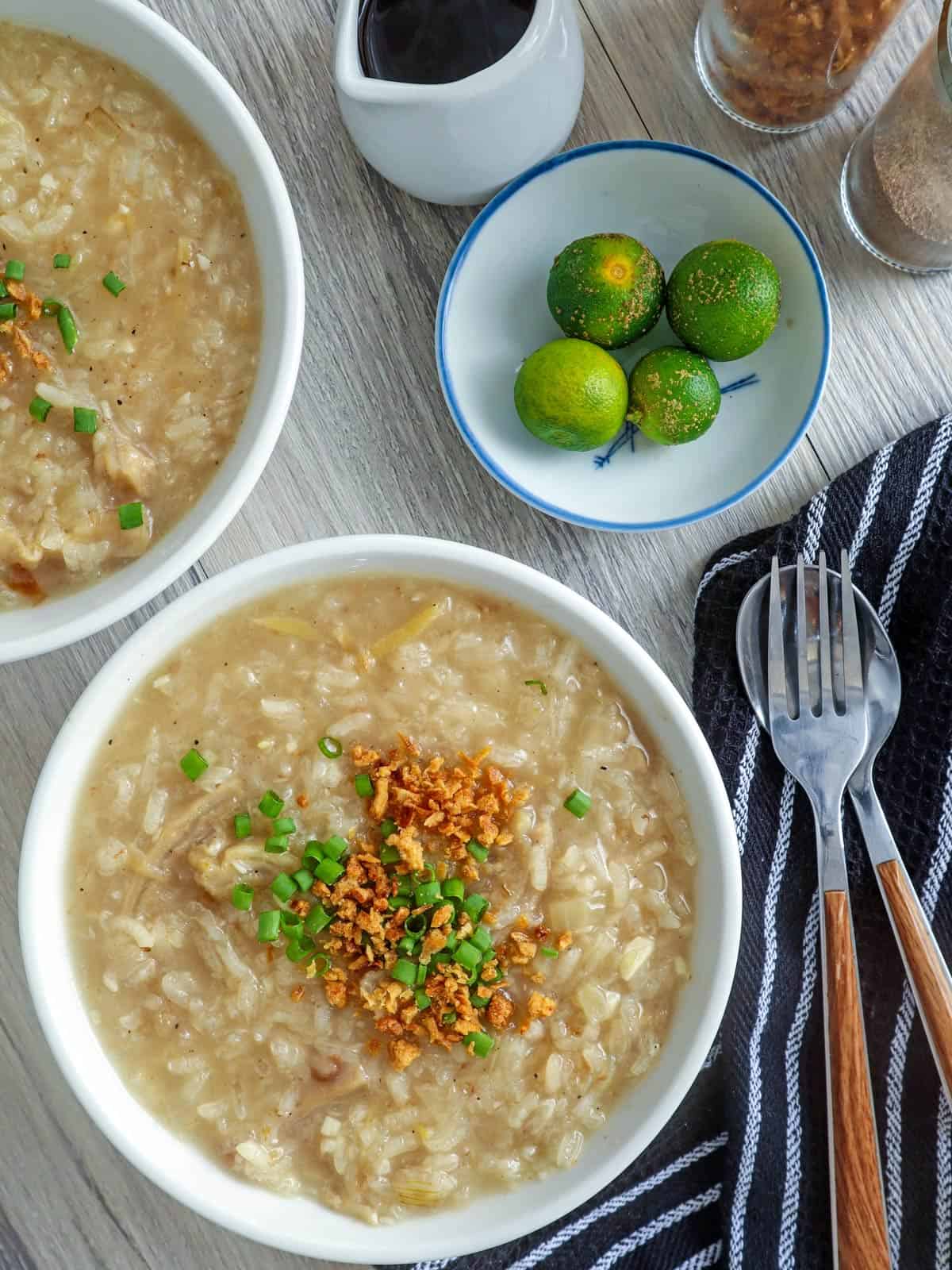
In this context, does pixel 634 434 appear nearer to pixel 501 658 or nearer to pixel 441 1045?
pixel 501 658

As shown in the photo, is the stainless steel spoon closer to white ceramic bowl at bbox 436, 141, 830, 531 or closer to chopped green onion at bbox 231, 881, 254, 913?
white ceramic bowl at bbox 436, 141, 830, 531

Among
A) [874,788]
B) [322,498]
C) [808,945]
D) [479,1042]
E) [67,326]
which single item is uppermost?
[67,326]

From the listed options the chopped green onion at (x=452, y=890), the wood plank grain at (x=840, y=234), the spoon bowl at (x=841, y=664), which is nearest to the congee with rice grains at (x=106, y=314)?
the chopped green onion at (x=452, y=890)

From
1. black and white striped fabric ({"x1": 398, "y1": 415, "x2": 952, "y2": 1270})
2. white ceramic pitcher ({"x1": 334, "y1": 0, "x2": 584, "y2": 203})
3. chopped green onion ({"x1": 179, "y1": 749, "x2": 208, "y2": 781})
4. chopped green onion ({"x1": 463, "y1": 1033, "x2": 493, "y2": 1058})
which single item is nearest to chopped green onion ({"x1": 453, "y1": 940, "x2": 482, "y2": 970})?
chopped green onion ({"x1": 463, "y1": 1033, "x2": 493, "y2": 1058})

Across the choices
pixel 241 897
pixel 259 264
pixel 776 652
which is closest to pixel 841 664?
pixel 776 652

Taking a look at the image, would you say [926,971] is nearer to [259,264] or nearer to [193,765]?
[193,765]

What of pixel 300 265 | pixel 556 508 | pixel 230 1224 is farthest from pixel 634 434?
pixel 230 1224

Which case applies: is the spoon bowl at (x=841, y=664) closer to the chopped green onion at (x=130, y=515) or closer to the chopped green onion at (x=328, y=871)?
the chopped green onion at (x=328, y=871)
